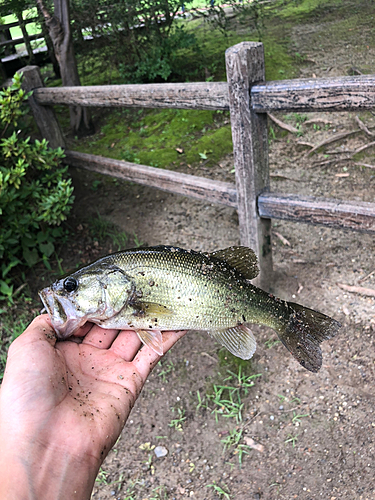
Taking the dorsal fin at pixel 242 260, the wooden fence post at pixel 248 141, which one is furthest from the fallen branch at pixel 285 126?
the dorsal fin at pixel 242 260

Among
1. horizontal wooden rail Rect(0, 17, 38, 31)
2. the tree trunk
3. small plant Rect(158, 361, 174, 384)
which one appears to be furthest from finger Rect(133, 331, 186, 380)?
horizontal wooden rail Rect(0, 17, 38, 31)

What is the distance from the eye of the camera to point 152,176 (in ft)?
14.4

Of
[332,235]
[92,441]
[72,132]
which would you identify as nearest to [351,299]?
[332,235]

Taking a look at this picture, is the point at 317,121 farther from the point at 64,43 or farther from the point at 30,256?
the point at 30,256

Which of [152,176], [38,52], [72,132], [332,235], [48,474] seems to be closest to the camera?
[48,474]

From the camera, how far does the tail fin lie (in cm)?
243

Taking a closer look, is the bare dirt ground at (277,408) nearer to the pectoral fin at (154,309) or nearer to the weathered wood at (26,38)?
the pectoral fin at (154,309)

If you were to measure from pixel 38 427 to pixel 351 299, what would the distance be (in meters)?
3.03

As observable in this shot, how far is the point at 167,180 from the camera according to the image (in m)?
4.25

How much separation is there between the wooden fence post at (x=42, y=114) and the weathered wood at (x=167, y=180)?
1.22 ft

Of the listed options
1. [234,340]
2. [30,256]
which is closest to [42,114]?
[30,256]

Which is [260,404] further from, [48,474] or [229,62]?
[229,62]

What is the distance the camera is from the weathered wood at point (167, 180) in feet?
12.7

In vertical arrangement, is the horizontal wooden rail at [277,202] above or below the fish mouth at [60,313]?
below
